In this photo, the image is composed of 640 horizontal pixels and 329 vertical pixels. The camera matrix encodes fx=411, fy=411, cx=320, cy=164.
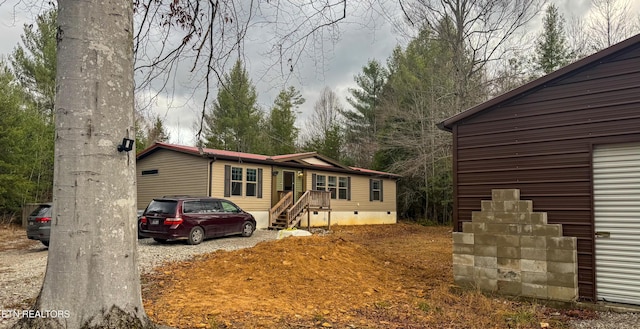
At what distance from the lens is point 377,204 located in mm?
25312

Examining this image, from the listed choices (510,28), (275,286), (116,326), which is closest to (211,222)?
(275,286)

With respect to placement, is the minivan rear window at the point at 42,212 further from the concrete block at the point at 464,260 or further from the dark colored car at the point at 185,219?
the concrete block at the point at 464,260

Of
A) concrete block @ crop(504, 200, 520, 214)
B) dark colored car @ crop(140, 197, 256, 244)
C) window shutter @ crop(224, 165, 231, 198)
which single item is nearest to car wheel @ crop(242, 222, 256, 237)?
dark colored car @ crop(140, 197, 256, 244)

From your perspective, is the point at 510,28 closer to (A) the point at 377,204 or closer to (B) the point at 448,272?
(A) the point at 377,204

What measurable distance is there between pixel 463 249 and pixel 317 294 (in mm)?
2746

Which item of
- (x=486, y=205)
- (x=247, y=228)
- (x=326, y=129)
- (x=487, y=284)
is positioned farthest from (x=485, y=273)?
(x=326, y=129)

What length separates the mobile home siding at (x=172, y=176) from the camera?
1709 cm

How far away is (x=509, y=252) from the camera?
673cm

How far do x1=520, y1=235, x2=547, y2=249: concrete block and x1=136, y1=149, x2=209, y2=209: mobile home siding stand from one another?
42.2ft

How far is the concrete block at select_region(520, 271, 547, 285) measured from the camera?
6358 mm

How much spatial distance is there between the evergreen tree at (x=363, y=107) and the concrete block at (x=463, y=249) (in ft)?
89.7

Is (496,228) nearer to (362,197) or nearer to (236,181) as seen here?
(236,181)

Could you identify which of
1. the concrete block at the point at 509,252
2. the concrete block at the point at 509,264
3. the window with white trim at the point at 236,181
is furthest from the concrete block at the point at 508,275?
the window with white trim at the point at 236,181

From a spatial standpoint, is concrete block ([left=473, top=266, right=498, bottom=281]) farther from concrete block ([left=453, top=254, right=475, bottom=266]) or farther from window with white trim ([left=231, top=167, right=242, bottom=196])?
window with white trim ([left=231, top=167, right=242, bottom=196])
